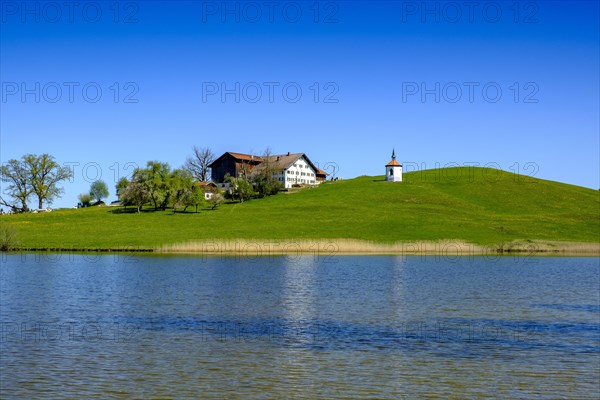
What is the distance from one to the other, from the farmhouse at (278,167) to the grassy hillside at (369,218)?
41.5 feet

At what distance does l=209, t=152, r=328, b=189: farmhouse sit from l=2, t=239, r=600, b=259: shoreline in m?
73.8

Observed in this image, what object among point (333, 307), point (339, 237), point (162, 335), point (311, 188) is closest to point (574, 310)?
point (333, 307)

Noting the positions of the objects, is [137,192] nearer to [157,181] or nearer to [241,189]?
[157,181]

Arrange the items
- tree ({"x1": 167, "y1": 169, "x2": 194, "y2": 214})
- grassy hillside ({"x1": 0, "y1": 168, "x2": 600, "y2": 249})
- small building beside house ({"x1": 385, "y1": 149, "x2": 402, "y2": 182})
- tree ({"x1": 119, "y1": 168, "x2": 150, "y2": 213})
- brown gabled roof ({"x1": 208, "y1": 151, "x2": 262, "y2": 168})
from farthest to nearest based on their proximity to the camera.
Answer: brown gabled roof ({"x1": 208, "y1": 151, "x2": 262, "y2": 168}) < small building beside house ({"x1": 385, "y1": 149, "x2": 402, "y2": 182}) < tree ({"x1": 167, "y1": 169, "x2": 194, "y2": 214}) < tree ({"x1": 119, "y1": 168, "x2": 150, "y2": 213}) < grassy hillside ({"x1": 0, "y1": 168, "x2": 600, "y2": 249})

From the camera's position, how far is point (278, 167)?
6693 inches

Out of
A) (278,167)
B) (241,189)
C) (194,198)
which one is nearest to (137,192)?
(194,198)

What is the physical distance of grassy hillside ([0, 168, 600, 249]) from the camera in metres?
104

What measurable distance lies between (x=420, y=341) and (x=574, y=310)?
51.5ft

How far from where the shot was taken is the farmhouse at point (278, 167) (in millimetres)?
174125

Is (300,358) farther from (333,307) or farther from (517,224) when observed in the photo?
(517,224)

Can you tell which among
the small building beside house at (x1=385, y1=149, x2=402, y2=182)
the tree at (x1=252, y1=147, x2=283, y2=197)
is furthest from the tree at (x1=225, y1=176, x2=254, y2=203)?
the small building beside house at (x1=385, y1=149, x2=402, y2=182)

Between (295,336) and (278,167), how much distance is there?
140 m

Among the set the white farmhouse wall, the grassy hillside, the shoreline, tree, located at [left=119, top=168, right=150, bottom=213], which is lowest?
the shoreline

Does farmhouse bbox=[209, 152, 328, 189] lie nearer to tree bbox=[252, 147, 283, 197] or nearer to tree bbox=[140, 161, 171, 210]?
tree bbox=[252, 147, 283, 197]
